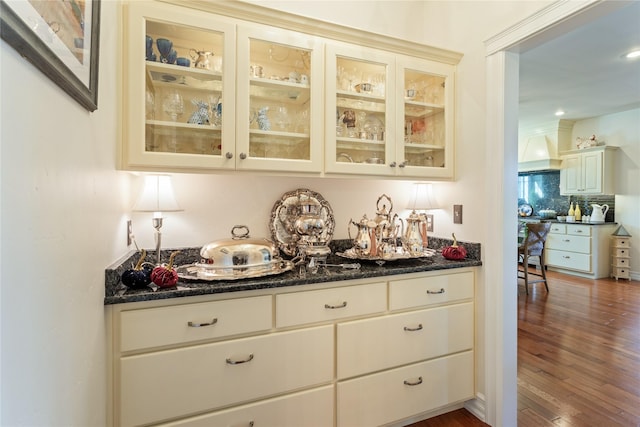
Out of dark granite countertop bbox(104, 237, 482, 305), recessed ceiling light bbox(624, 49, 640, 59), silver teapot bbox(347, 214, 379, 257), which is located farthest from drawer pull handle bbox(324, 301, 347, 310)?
recessed ceiling light bbox(624, 49, 640, 59)

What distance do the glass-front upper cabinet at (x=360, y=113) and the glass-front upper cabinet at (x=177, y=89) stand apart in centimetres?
57

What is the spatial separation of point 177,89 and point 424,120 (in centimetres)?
150

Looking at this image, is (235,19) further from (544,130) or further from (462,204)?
(544,130)

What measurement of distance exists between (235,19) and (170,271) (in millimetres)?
1255

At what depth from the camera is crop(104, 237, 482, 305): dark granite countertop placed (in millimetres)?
1202

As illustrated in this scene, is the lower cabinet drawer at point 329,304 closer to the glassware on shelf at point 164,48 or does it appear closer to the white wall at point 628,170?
the glassware on shelf at point 164,48

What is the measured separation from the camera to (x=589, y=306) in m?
3.72

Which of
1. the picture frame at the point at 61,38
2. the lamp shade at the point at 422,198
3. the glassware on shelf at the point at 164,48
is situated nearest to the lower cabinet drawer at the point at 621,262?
the lamp shade at the point at 422,198

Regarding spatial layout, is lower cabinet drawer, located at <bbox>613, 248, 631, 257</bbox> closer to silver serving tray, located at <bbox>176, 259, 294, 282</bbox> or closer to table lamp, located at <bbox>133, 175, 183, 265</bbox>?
silver serving tray, located at <bbox>176, 259, 294, 282</bbox>

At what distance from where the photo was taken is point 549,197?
625 centimetres

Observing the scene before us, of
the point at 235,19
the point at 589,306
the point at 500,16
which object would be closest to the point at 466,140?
the point at 500,16

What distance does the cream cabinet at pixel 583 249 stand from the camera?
5055 mm

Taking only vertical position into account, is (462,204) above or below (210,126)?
below

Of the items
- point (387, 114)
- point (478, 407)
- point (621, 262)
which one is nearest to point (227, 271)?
point (387, 114)
